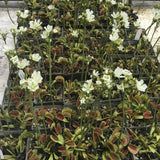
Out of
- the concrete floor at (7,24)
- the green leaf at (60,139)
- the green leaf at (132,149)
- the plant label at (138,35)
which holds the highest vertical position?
the plant label at (138,35)

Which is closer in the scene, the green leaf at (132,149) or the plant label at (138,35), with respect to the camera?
the green leaf at (132,149)

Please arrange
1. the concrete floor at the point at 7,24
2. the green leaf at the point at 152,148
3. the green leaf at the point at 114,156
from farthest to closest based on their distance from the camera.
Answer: the concrete floor at the point at 7,24
the green leaf at the point at 152,148
the green leaf at the point at 114,156

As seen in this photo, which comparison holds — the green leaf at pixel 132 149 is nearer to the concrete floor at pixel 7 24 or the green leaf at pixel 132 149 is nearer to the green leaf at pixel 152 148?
the green leaf at pixel 152 148

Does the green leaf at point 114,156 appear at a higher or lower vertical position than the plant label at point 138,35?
lower

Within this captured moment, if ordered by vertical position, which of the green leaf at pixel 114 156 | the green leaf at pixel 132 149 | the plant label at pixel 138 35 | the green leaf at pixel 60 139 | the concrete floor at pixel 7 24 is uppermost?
the plant label at pixel 138 35

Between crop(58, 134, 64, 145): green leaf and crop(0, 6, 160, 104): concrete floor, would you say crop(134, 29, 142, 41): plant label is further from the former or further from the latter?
crop(58, 134, 64, 145): green leaf

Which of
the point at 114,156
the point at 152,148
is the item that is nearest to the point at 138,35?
the point at 152,148

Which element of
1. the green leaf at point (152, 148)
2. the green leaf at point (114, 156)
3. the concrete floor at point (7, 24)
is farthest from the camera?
the concrete floor at point (7, 24)

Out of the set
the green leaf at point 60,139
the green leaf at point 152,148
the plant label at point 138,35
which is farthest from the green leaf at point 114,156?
the plant label at point 138,35

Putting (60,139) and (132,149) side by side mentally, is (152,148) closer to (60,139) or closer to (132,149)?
(132,149)

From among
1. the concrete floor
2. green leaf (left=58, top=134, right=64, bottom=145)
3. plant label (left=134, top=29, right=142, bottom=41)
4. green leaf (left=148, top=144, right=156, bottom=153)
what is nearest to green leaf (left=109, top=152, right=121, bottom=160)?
green leaf (left=148, top=144, right=156, bottom=153)

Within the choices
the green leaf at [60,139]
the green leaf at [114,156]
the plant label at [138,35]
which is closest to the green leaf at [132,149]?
the green leaf at [114,156]

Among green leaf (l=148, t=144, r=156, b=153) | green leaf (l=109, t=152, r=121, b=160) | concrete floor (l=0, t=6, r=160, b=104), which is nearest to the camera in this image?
green leaf (l=109, t=152, r=121, b=160)

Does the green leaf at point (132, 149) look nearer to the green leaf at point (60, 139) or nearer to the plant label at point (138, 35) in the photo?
the green leaf at point (60, 139)
